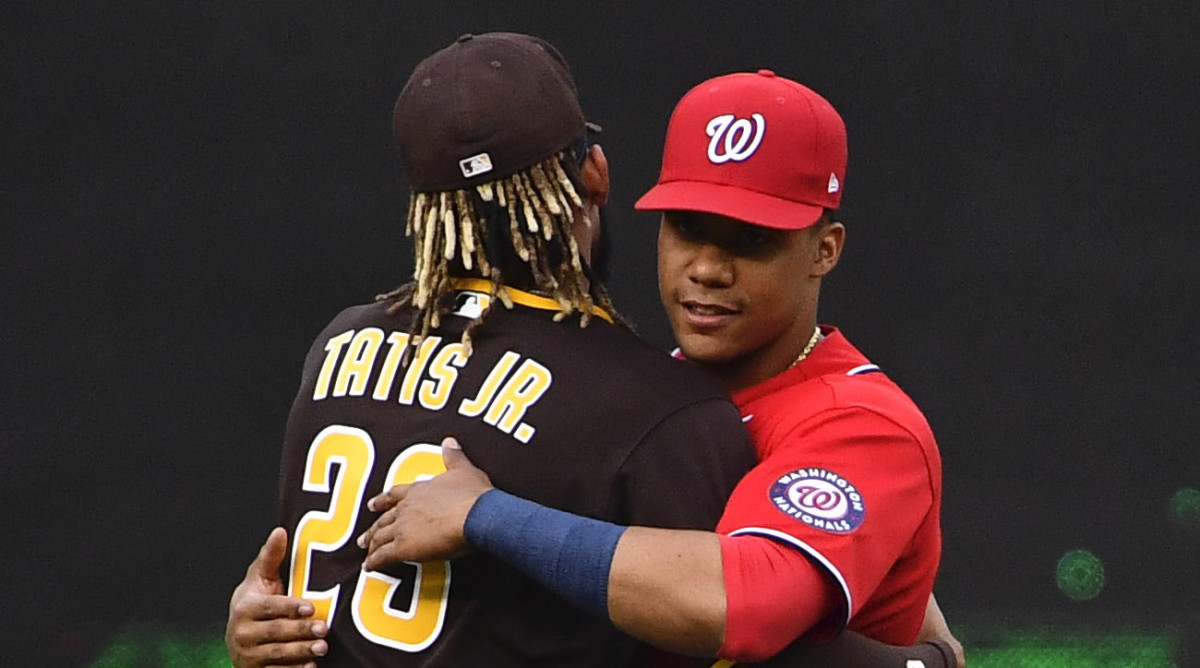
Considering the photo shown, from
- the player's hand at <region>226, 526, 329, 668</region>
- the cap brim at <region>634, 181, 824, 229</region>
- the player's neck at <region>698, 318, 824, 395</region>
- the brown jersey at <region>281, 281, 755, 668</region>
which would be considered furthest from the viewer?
the player's neck at <region>698, 318, 824, 395</region>

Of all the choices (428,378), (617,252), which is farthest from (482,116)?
(617,252)

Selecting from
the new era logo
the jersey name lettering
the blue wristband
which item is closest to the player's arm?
the blue wristband

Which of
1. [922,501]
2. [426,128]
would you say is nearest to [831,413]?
[922,501]

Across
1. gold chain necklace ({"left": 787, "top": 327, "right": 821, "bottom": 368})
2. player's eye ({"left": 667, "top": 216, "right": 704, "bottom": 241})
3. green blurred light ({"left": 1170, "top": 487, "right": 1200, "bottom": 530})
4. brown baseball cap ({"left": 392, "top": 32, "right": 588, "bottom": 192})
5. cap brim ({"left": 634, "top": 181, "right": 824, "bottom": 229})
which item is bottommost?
green blurred light ({"left": 1170, "top": 487, "right": 1200, "bottom": 530})

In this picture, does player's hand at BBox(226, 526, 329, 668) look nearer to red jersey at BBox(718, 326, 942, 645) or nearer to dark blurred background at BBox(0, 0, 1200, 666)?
red jersey at BBox(718, 326, 942, 645)

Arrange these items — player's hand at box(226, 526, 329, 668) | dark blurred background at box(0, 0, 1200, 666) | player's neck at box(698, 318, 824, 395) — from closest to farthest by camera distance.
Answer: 1. player's hand at box(226, 526, 329, 668)
2. player's neck at box(698, 318, 824, 395)
3. dark blurred background at box(0, 0, 1200, 666)

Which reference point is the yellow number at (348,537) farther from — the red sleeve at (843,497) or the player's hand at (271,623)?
the red sleeve at (843,497)

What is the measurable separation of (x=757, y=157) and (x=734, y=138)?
48 mm

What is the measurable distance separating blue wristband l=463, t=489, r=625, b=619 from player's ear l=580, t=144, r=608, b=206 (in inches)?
19.5

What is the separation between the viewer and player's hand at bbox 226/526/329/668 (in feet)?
7.70

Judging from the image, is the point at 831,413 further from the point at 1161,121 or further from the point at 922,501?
the point at 1161,121

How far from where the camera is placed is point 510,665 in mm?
2234

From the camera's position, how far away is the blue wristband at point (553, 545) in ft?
6.97

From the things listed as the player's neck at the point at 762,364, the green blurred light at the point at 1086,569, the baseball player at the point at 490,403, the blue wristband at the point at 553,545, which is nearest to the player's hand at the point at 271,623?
the baseball player at the point at 490,403
